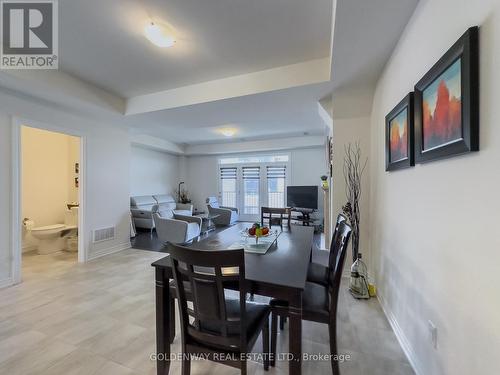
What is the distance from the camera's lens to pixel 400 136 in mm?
1860

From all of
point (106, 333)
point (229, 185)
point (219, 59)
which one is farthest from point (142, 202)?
point (219, 59)

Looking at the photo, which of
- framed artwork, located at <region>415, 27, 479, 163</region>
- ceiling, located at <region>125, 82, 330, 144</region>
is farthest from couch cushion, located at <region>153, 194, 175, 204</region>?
framed artwork, located at <region>415, 27, 479, 163</region>

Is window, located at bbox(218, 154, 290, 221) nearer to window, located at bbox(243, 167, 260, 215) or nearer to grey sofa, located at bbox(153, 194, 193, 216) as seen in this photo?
window, located at bbox(243, 167, 260, 215)

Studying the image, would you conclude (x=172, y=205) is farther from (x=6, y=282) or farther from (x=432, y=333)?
(x=432, y=333)

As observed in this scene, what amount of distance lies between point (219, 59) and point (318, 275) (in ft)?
8.16

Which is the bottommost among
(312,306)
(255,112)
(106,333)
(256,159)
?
(106,333)

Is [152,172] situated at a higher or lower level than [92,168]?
higher

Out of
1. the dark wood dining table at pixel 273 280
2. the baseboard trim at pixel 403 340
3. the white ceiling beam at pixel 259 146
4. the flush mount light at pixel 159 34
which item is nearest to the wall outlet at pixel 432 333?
the baseboard trim at pixel 403 340

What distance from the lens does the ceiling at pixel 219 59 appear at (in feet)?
5.87

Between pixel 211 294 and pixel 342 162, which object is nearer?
pixel 211 294

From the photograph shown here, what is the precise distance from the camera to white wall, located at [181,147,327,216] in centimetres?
693

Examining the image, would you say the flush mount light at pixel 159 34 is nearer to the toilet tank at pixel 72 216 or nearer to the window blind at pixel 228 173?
the toilet tank at pixel 72 216

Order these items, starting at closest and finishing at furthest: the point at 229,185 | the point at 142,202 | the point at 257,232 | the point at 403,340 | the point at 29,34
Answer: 1. the point at 403,340
2. the point at 257,232
3. the point at 29,34
4. the point at 142,202
5. the point at 229,185

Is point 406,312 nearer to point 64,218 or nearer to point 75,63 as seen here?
point 75,63
